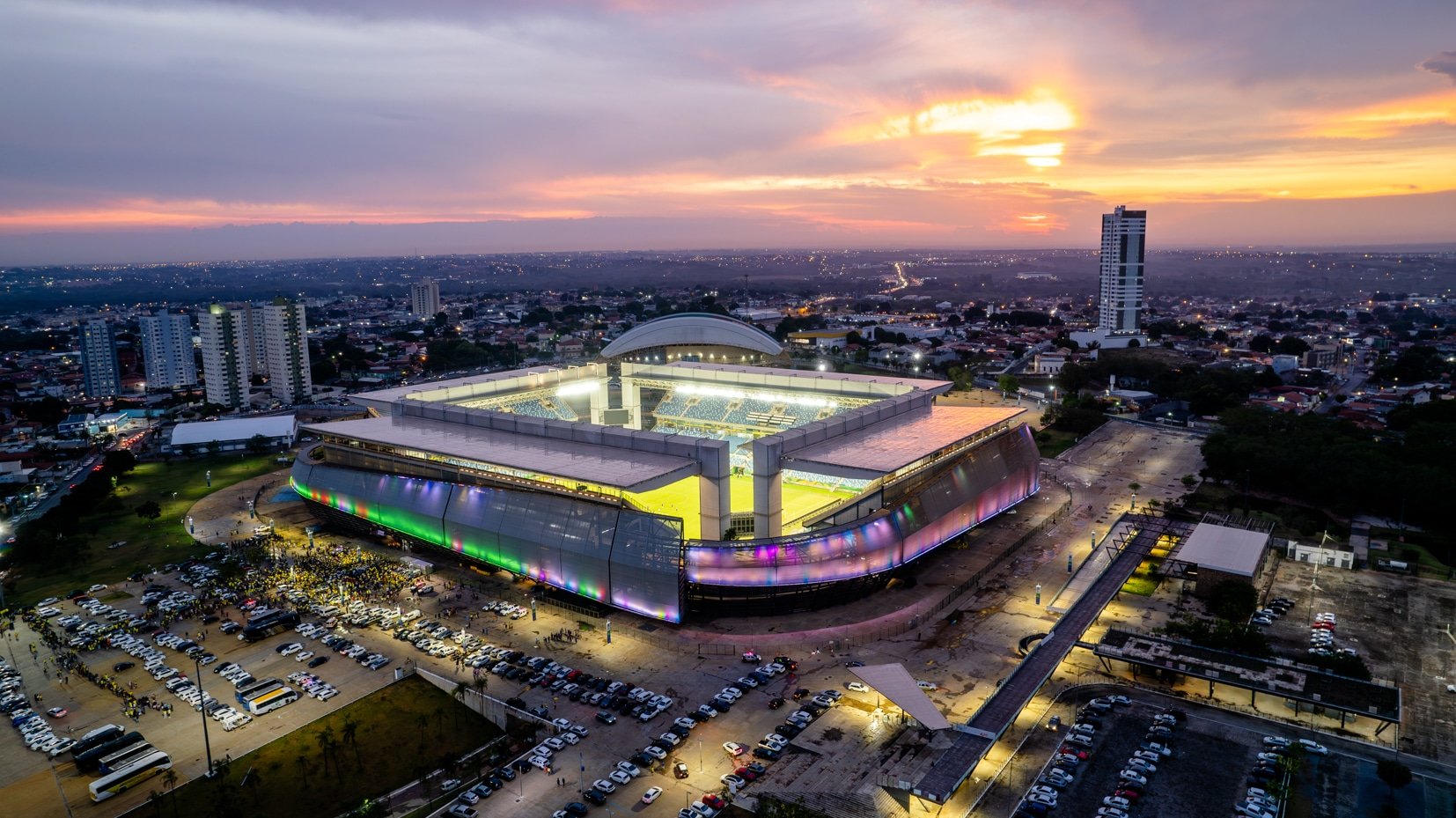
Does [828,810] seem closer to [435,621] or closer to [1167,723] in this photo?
[1167,723]

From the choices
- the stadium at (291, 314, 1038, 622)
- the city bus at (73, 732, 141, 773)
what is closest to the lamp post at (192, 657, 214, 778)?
the city bus at (73, 732, 141, 773)

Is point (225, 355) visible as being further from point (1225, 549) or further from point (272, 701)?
point (1225, 549)

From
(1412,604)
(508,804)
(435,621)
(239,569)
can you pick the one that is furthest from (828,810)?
(239,569)

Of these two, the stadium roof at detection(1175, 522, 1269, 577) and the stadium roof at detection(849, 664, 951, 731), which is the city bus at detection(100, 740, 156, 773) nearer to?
the stadium roof at detection(849, 664, 951, 731)

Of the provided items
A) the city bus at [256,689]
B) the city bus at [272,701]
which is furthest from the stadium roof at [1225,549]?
the city bus at [256,689]

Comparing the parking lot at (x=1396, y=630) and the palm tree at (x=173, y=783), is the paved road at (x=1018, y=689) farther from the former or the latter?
the palm tree at (x=173, y=783)

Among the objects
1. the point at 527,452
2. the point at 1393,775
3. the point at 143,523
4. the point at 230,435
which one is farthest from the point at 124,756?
the point at 230,435
